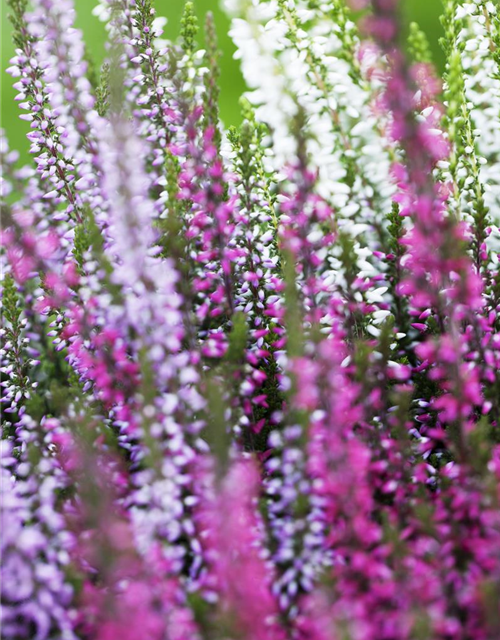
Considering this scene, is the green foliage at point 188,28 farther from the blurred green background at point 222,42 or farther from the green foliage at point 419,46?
the blurred green background at point 222,42

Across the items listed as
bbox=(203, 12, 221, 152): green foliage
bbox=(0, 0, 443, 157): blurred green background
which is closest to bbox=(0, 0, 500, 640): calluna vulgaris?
bbox=(203, 12, 221, 152): green foliage

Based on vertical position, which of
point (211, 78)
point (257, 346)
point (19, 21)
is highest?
point (19, 21)

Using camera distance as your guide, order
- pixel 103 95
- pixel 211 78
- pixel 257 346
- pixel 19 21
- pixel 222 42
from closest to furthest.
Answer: pixel 211 78 → pixel 257 346 → pixel 19 21 → pixel 103 95 → pixel 222 42

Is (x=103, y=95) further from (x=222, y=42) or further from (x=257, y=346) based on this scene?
(x=222, y=42)

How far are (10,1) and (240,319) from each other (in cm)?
119

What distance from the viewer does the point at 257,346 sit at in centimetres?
210

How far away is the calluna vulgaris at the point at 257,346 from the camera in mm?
1435

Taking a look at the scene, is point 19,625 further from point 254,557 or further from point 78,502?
point 254,557

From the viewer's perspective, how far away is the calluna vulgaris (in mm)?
1435

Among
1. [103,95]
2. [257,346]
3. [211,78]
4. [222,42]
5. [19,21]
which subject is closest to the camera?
[211,78]

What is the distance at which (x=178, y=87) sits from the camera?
1988mm

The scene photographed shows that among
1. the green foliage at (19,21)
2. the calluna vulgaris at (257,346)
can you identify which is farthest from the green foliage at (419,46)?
the green foliage at (19,21)

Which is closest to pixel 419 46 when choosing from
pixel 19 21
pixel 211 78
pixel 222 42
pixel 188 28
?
pixel 211 78

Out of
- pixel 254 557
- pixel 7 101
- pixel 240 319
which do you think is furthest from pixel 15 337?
pixel 7 101
